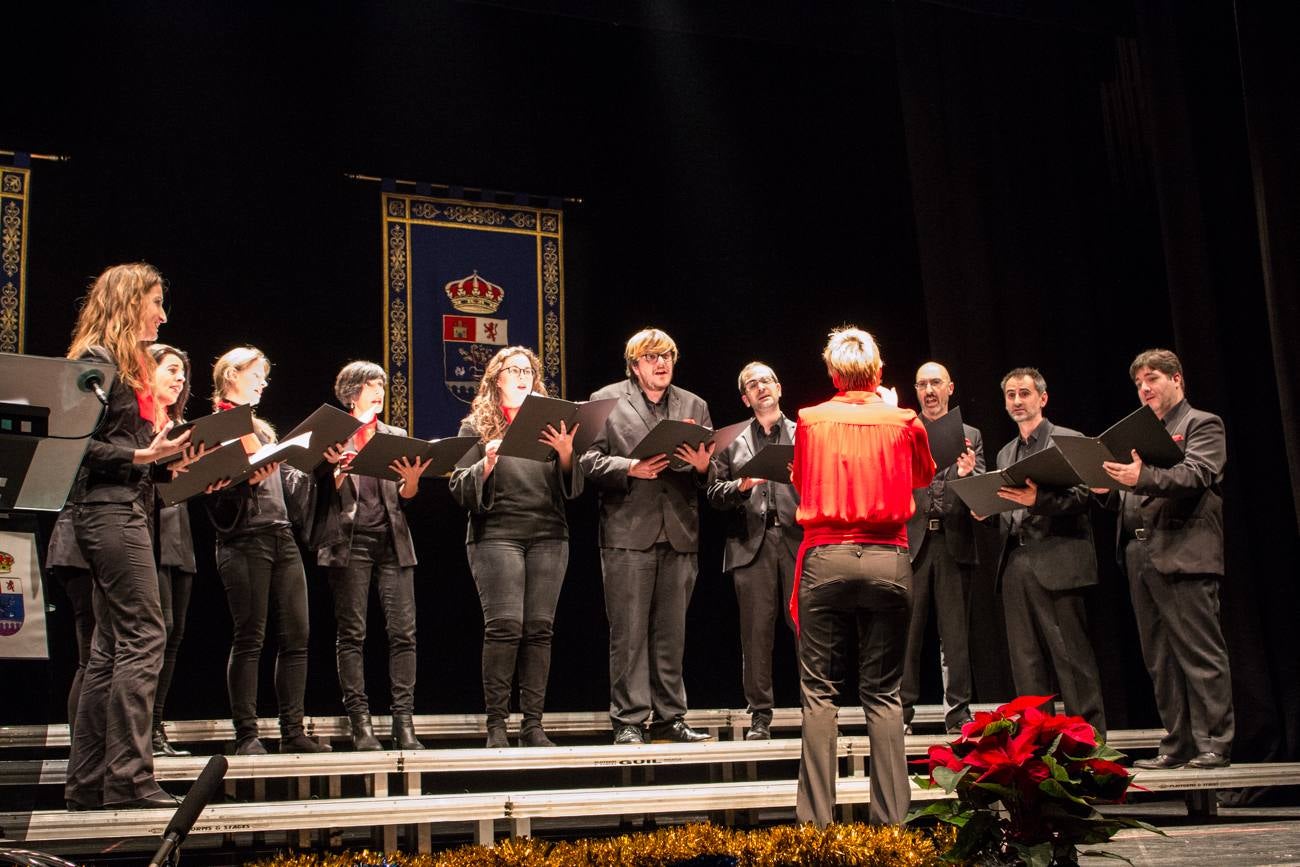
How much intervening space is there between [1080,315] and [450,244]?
3343 millimetres

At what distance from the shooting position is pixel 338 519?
14.2 ft

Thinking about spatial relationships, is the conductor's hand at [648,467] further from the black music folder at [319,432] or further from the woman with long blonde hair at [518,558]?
the black music folder at [319,432]

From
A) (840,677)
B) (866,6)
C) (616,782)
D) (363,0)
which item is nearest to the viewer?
(840,677)

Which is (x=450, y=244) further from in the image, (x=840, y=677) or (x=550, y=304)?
(x=840, y=677)

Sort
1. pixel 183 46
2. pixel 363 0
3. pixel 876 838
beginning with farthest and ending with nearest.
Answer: pixel 363 0, pixel 183 46, pixel 876 838

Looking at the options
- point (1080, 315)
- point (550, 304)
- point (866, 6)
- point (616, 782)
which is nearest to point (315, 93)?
point (550, 304)

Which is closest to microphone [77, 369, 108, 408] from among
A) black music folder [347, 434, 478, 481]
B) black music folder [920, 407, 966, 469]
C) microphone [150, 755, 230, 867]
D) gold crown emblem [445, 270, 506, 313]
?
microphone [150, 755, 230, 867]

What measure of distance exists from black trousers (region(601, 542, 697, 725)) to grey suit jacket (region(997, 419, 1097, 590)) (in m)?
1.37

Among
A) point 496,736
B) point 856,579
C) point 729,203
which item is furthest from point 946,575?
point 729,203

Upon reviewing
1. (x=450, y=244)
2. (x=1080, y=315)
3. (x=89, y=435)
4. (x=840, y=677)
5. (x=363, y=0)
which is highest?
(x=363, y=0)

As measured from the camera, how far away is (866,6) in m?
6.77

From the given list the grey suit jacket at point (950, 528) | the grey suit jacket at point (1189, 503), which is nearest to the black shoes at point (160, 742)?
the grey suit jacket at point (950, 528)

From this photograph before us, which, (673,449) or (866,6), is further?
(866,6)

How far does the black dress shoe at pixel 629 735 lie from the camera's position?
4.20 m
